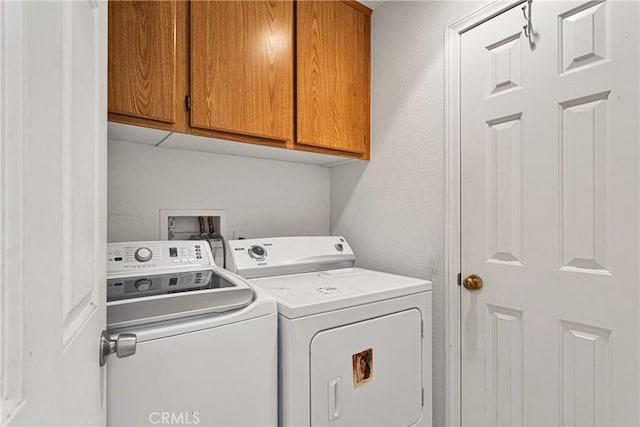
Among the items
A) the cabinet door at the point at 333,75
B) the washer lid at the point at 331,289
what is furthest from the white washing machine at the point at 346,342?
the cabinet door at the point at 333,75

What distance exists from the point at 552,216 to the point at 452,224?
0.40 metres

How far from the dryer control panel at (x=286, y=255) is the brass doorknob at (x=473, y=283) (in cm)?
66

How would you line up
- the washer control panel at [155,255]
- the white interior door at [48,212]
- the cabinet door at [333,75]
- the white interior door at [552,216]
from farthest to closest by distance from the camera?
the cabinet door at [333,75], the washer control panel at [155,255], the white interior door at [552,216], the white interior door at [48,212]

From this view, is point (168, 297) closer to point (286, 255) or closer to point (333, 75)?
point (286, 255)

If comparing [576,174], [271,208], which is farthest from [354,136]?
[576,174]

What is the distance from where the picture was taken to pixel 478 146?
1416 millimetres

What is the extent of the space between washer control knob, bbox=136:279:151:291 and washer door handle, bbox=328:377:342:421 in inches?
29.4

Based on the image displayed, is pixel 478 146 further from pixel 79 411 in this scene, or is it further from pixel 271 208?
pixel 79 411

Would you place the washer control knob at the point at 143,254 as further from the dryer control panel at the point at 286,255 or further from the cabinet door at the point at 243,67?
the cabinet door at the point at 243,67

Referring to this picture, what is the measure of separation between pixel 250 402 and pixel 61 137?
893 millimetres

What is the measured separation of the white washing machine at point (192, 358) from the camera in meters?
0.80

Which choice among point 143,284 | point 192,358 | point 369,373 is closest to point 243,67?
point 143,284

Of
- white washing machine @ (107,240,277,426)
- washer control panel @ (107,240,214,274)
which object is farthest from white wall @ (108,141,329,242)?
white washing machine @ (107,240,277,426)

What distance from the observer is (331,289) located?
4.33ft
